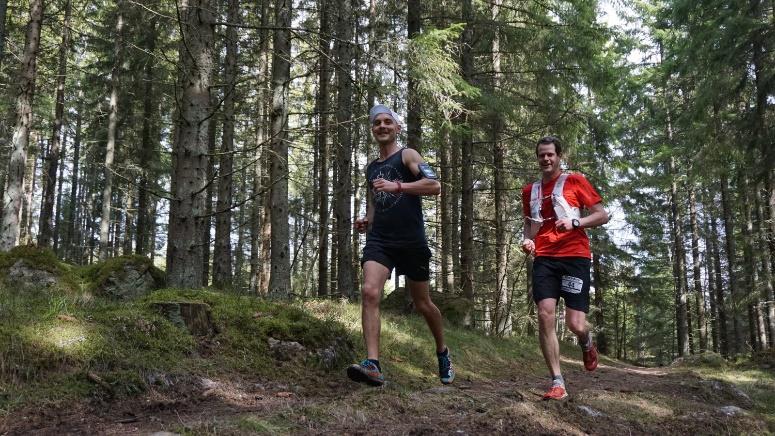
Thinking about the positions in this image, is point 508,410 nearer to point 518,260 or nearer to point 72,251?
point 518,260

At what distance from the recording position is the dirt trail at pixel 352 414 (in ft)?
8.98

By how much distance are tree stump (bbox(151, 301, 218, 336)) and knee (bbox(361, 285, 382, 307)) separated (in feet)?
5.51

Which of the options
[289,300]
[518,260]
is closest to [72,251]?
[518,260]

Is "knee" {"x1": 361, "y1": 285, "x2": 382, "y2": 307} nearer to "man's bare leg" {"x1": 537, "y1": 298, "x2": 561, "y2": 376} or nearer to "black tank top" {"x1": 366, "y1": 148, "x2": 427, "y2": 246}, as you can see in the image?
"black tank top" {"x1": 366, "y1": 148, "x2": 427, "y2": 246}

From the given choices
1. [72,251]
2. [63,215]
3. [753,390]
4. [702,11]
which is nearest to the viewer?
[753,390]

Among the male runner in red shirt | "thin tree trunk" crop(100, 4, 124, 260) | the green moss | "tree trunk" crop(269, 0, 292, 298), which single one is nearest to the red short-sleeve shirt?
the male runner in red shirt

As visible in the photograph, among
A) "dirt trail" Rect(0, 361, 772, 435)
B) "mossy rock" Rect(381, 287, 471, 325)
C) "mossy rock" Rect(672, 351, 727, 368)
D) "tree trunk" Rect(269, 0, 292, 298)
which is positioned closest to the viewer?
"dirt trail" Rect(0, 361, 772, 435)

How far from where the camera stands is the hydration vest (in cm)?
433

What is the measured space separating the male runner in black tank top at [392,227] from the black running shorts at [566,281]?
3.25 feet

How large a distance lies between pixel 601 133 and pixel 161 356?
43.4ft

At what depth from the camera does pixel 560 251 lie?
4.25 meters

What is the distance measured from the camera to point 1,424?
2.76m

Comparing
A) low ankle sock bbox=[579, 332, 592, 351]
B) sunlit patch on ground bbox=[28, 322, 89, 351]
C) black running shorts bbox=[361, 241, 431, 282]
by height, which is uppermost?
black running shorts bbox=[361, 241, 431, 282]

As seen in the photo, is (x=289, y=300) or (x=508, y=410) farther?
(x=289, y=300)
